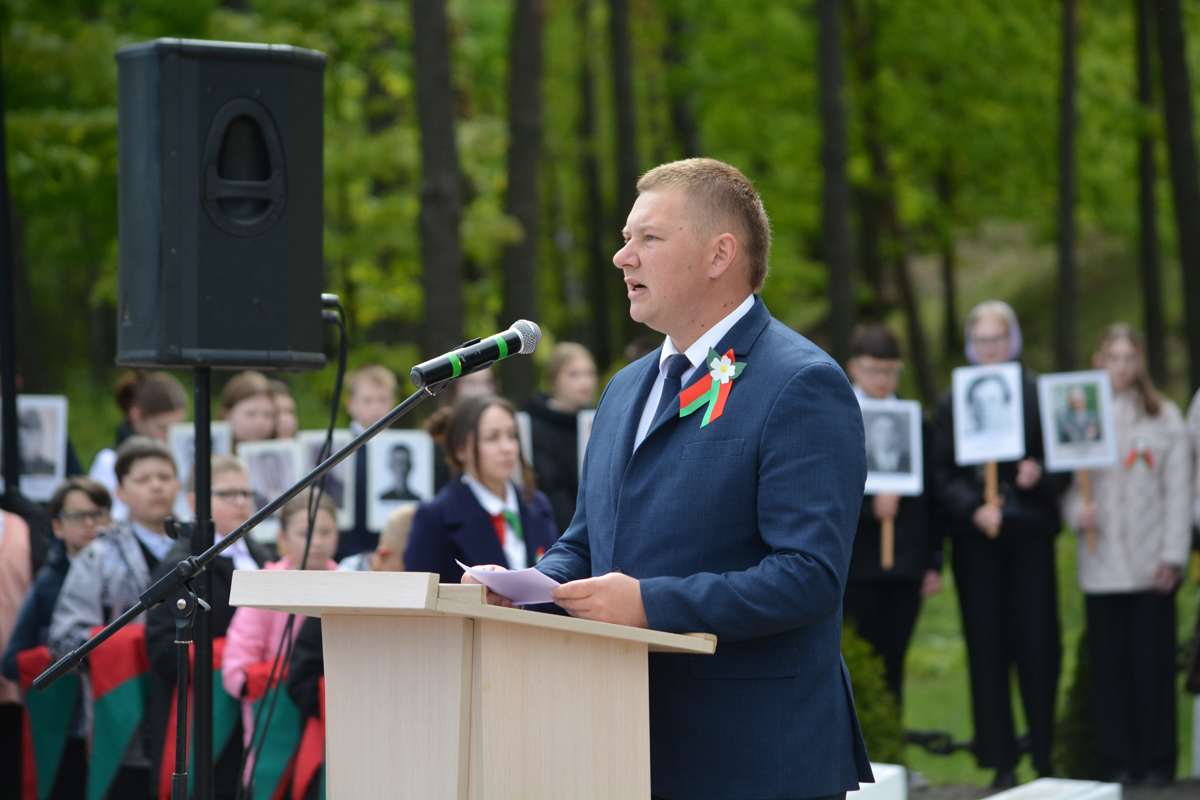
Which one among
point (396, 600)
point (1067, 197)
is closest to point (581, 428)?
point (396, 600)

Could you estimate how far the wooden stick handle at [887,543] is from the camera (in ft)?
24.4

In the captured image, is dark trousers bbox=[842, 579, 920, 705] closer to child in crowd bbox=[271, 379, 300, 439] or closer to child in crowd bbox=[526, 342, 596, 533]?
child in crowd bbox=[526, 342, 596, 533]

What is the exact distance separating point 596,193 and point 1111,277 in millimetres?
10714

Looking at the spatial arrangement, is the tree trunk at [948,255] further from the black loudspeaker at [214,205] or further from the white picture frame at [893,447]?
the black loudspeaker at [214,205]

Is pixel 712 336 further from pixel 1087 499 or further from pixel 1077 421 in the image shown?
Result: pixel 1087 499

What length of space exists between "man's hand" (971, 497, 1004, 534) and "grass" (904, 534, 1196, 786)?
1.47 meters

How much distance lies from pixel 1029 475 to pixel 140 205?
15.9ft

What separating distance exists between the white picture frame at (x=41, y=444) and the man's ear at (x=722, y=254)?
5675 mm

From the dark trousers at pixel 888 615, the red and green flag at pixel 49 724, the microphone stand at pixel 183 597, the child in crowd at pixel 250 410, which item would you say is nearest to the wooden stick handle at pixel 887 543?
the dark trousers at pixel 888 615

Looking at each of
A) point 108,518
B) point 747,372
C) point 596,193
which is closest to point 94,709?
point 108,518

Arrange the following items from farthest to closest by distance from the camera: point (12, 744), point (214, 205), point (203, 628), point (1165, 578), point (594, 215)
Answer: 1. point (594, 215)
2. point (1165, 578)
3. point (12, 744)
4. point (214, 205)
5. point (203, 628)

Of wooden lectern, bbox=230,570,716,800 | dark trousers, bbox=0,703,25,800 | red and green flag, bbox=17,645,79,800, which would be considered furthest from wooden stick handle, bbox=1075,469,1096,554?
dark trousers, bbox=0,703,25,800

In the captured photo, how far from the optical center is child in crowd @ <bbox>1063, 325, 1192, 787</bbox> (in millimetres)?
7375

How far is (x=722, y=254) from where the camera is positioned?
302 centimetres
